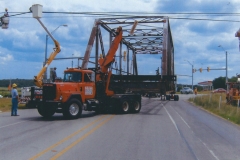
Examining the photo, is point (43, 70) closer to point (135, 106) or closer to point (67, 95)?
point (135, 106)

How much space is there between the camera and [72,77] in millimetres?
22719

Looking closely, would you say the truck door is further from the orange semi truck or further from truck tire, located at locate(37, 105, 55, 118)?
truck tire, located at locate(37, 105, 55, 118)

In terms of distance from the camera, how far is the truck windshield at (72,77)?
74.5 ft

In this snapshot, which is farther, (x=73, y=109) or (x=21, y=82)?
(x=21, y=82)

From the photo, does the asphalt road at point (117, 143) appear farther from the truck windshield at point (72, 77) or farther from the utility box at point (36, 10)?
the utility box at point (36, 10)

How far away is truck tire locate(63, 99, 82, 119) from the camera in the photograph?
2094 cm

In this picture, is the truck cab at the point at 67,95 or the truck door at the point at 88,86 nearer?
the truck cab at the point at 67,95

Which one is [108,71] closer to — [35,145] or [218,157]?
[35,145]

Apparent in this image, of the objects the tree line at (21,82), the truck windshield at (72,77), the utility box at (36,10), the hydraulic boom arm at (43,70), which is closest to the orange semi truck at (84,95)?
the truck windshield at (72,77)

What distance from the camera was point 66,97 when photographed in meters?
21.3

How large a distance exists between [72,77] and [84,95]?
4.23 ft

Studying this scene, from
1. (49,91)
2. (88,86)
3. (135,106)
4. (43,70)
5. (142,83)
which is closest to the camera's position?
(49,91)

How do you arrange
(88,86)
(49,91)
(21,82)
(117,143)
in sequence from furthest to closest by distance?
(21,82) < (88,86) < (49,91) < (117,143)

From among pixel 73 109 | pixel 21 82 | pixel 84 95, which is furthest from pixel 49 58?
pixel 21 82
